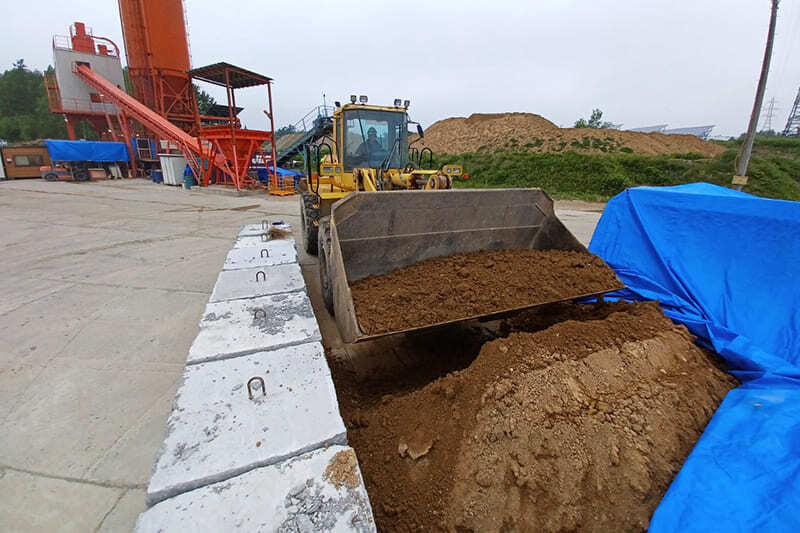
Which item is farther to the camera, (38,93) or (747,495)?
(38,93)

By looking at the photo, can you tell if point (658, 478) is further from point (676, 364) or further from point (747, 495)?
point (676, 364)

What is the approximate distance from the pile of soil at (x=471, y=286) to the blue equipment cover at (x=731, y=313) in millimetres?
719

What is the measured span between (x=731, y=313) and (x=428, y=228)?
2.81 meters

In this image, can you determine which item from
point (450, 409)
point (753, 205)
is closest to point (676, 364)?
point (450, 409)

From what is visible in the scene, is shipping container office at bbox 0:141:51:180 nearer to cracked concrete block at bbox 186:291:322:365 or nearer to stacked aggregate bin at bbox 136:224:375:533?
cracked concrete block at bbox 186:291:322:365

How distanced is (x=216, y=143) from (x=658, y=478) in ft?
60.2

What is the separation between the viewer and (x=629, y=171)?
18.6 m

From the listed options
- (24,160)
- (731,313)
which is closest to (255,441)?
(731,313)

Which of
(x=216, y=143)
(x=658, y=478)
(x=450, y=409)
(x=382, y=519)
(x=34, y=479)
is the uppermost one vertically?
(x=216, y=143)

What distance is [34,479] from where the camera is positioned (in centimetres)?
220

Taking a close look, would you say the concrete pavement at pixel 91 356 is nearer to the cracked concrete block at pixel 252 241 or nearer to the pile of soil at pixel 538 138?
the cracked concrete block at pixel 252 241

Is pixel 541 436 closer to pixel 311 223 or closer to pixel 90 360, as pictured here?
pixel 90 360

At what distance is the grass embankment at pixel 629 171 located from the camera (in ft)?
51.6

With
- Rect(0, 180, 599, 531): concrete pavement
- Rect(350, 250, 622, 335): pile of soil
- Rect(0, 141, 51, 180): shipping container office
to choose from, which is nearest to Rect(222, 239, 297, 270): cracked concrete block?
Rect(0, 180, 599, 531): concrete pavement
